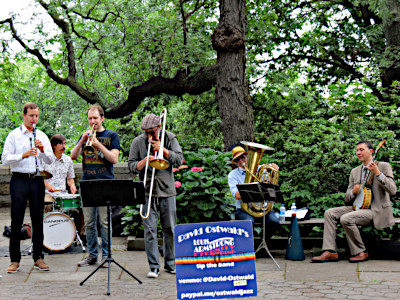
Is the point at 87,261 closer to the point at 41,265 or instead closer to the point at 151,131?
the point at 41,265

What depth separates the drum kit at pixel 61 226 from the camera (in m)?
8.42

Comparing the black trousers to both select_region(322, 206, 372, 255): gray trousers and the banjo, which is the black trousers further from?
the banjo

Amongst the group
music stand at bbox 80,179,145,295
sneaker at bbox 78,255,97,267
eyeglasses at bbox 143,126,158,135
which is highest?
eyeglasses at bbox 143,126,158,135

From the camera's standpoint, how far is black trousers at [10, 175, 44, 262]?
7160mm

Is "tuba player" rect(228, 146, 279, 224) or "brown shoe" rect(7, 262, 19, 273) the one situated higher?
"tuba player" rect(228, 146, 279, 224)

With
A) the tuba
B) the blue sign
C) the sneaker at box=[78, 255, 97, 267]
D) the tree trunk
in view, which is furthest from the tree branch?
the blue sign

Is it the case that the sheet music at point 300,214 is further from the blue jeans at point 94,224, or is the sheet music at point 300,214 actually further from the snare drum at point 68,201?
the snare drum at point 68,201

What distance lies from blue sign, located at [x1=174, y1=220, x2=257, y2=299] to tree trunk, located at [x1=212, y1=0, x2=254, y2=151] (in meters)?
5.94

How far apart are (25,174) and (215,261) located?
3.09 metres

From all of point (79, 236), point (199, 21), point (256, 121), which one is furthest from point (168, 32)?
point (79, 236)

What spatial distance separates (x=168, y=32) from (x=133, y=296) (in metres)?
8.98

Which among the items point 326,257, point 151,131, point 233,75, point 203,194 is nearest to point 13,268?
point 151,131

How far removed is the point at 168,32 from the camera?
14117mm

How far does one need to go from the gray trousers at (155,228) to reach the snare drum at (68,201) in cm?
158
